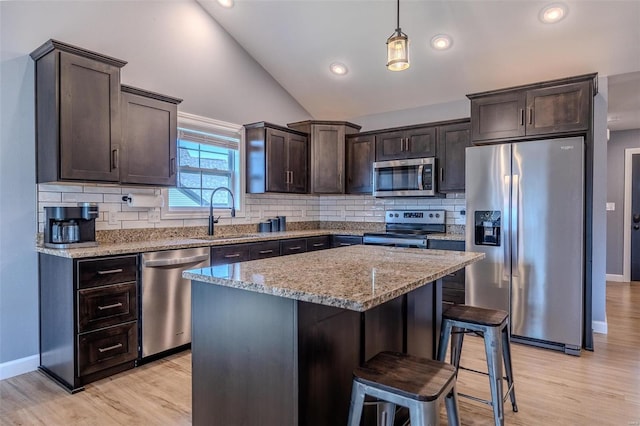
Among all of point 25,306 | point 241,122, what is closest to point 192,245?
point 25,306

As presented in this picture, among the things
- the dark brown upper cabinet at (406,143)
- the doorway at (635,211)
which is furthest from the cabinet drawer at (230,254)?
the doorway at (635,211)

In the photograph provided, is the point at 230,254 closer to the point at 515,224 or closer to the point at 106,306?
the point at 106,306

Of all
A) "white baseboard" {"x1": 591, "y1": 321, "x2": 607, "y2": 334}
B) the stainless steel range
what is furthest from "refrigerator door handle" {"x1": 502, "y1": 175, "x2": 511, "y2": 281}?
"white baseboard" {"x1": 591, "y1": 321, "x2": 607, "y2": 334}

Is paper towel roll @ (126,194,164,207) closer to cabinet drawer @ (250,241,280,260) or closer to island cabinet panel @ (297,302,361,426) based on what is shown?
cabinet drawer @ (250,241,280,260)

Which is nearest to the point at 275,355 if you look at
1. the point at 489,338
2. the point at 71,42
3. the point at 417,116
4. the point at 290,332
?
the point at 290,332

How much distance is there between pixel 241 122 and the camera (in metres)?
4.39

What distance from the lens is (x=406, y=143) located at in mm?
4422

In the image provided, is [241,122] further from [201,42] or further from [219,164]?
[201,42]

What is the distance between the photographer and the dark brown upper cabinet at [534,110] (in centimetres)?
315

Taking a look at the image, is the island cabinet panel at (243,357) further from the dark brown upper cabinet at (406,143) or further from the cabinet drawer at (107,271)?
the dark brown upper cabinet at (406,143)

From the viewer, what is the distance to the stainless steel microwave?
4.20m

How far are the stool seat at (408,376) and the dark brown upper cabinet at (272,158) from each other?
Answer: 3080 millimetres

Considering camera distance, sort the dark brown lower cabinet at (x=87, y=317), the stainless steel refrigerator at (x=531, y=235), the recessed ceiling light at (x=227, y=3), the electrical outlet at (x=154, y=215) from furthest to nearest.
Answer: the recessed ceiling light at (x=227, y=3)
the electrical outlet at (x=154, y=215)
the stainless steel refrigerator at (x=531, y=235)
the dark brown lower cabinet at (x=87, y=317)

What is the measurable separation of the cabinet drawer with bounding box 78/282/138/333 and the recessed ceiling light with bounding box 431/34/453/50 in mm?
3453
